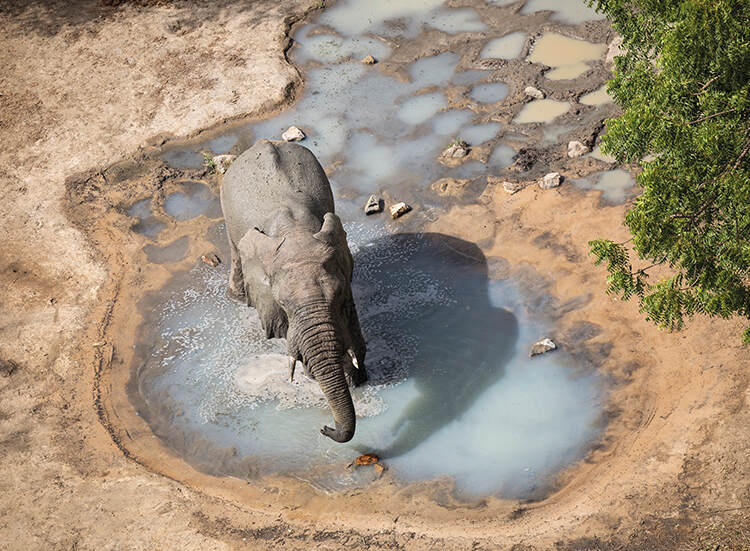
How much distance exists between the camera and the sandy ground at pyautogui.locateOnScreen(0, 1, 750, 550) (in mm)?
8773

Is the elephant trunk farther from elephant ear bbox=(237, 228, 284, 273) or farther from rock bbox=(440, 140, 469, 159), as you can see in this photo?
rock bbox=(440, 140, 469, 159)

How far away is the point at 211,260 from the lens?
12859 millimetres

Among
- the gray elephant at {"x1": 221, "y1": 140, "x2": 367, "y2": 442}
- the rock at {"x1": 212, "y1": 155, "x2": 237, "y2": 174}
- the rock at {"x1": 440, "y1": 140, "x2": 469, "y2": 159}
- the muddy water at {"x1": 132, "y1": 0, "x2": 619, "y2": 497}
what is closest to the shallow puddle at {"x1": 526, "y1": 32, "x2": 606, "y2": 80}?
the muddy water at {"x1": 132, "y1": 0, "x2": 619, "y2": 497}

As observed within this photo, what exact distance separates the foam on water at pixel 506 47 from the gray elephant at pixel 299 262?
5934 mm

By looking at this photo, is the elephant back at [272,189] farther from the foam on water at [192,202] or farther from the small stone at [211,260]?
the foam on water at [192,202]

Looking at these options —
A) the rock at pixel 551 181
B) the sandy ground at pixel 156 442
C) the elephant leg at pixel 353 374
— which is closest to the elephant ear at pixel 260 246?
the elephant leg at pixel 353 374

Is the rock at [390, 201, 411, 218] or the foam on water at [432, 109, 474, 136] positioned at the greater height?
the foam on water at [432, 109, 474, 136]

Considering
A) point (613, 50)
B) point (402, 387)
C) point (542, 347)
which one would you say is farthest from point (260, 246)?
point (613, 50)

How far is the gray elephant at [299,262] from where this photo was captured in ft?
29.8

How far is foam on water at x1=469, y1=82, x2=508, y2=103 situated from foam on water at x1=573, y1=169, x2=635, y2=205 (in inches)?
102

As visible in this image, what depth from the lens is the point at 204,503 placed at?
9477 millimetres

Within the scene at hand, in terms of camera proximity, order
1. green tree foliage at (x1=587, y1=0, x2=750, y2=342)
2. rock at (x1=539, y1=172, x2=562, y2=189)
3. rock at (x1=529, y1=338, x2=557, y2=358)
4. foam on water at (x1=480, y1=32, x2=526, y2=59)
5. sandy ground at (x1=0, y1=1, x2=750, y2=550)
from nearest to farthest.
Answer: green tree foliage at (x1=587, y1=0, x2=750, y2=342)
sandy ground at (x1=0, y1=1, x2=750, y2=550)
rock at (x1=529, y1=338, x2=557, y2=358)
rock at (x1=539, y1=172, x2=562, y2=189)
foam on water at (x1=480, y1=32, x2=526, y2=59)

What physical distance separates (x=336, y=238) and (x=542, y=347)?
298cm

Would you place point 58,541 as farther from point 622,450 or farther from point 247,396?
point 622,450
